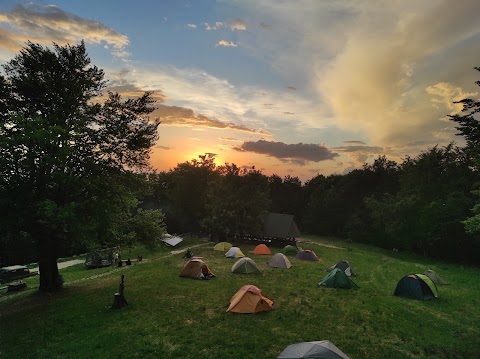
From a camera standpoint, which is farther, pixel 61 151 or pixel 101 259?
pixel 101 259

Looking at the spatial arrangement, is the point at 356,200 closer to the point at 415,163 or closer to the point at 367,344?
the point at 415,163

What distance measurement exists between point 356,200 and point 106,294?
232ft

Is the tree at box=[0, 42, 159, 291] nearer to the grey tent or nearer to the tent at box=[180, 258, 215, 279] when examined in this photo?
the tent at box=[180, 258, 215, 279]

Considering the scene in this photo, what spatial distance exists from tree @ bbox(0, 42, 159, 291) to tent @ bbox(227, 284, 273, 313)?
394 inches

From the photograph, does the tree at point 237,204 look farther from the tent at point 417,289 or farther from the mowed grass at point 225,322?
the tent at point 417,289

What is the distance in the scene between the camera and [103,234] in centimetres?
2197

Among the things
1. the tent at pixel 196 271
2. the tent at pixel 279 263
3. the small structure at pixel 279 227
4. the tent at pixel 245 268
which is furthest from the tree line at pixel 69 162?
the small structure at pixel 279 227

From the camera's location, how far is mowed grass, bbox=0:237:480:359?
14211 mm

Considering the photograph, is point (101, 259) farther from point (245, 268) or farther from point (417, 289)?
point (417, 289)

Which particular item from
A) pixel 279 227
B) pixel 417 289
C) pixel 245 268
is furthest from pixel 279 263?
pixel 279 227

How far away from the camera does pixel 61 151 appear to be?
63.4 ft

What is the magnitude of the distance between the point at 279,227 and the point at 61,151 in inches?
1859

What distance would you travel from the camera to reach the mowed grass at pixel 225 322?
46.6ft

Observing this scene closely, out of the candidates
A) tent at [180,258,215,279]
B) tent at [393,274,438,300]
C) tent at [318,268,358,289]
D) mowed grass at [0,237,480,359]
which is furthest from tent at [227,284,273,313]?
tent at [393,274,438,300]
